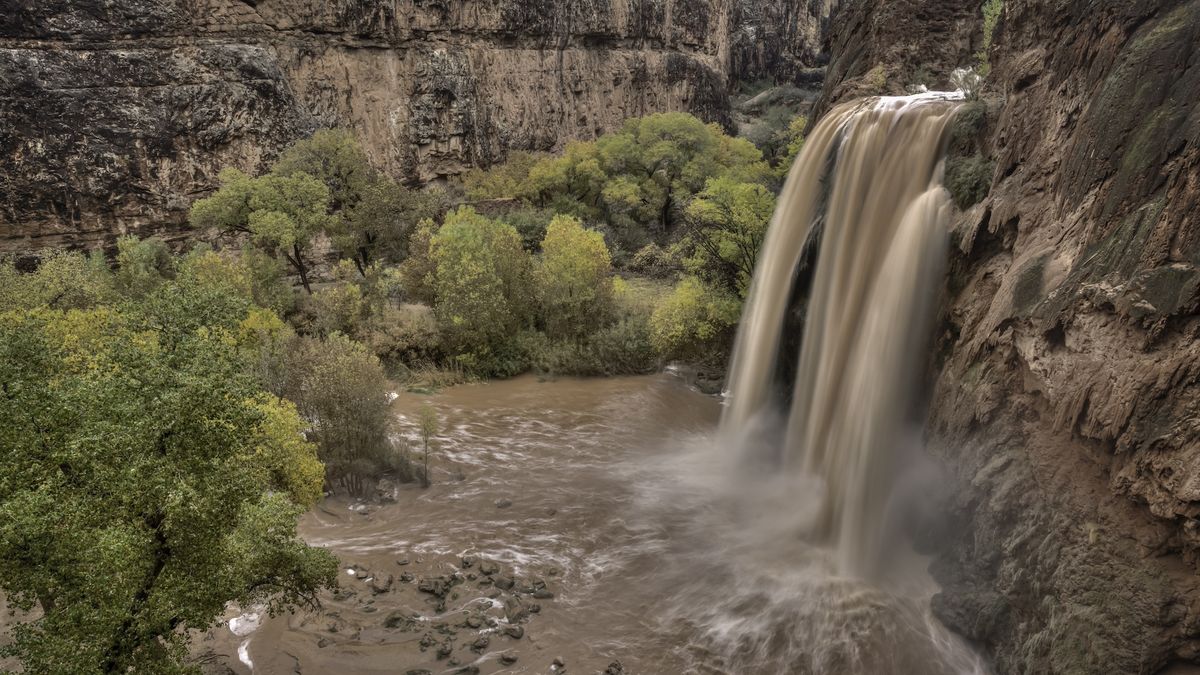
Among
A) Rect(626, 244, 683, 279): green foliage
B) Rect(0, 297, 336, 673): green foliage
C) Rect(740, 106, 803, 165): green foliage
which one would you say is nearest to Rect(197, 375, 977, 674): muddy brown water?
Rect(0, 297, 336, 673): green foliage

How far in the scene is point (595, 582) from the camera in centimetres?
1272

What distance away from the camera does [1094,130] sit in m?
9.92

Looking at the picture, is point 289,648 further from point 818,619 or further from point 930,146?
point 930,146

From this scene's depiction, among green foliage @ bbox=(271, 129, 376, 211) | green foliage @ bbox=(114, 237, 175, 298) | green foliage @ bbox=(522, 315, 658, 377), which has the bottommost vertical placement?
green foliage @ bbox=(522, 315, 658, 377)

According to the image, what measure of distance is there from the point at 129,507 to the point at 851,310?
13284mm

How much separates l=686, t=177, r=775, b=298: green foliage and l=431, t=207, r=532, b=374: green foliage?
798 centimetres

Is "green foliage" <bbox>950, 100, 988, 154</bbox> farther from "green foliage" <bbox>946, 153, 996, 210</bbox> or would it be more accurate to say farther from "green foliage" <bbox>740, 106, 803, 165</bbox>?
"green foliage" <bbox>740, 106, 803, 165</bbox>

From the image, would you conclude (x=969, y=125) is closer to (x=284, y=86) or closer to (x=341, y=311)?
(x=341, y=311)

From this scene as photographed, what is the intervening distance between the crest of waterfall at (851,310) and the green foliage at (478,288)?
11.4 meters

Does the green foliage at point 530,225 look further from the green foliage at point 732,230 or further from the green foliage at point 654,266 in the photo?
the green foliage at point 732,230

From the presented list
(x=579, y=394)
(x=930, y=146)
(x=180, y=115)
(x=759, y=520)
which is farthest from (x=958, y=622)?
(x=180, y=115)

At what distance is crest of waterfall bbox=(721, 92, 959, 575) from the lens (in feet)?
43.6

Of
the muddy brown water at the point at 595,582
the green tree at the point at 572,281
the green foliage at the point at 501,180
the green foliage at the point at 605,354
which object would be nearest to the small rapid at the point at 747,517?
the muddy brown water at the point at 595,582

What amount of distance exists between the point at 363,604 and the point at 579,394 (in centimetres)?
1363
